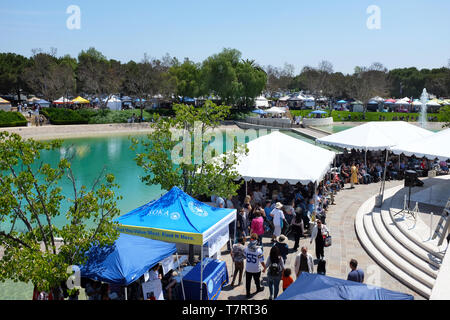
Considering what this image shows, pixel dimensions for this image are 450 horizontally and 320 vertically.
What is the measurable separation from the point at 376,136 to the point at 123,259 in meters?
17.1

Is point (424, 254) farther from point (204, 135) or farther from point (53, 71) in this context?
point (53, 71)

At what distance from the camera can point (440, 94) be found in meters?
88.6

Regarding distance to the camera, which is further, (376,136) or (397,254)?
(376,136)

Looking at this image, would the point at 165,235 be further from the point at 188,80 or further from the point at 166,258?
the point at 188,80

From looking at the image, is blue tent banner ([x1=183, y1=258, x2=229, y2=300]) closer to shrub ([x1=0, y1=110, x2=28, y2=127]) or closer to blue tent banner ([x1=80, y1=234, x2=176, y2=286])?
blue tent banner ([x1=80, y1=234, x2=176, y2=286])

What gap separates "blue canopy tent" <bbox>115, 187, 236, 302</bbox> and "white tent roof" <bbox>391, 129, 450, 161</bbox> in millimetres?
8706

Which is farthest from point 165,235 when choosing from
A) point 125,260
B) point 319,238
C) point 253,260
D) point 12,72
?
point 12,72

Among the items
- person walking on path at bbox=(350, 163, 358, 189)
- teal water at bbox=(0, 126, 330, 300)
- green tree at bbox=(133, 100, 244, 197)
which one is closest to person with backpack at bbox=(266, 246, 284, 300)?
green tree at bbox=(133, 100, 244, 197)

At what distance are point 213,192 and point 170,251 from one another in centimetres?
392

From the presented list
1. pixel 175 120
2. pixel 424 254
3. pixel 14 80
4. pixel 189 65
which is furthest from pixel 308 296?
pixel 14 80

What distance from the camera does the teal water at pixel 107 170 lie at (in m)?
10.0

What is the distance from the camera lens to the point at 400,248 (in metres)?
10.6

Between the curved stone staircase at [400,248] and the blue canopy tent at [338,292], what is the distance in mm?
4282
